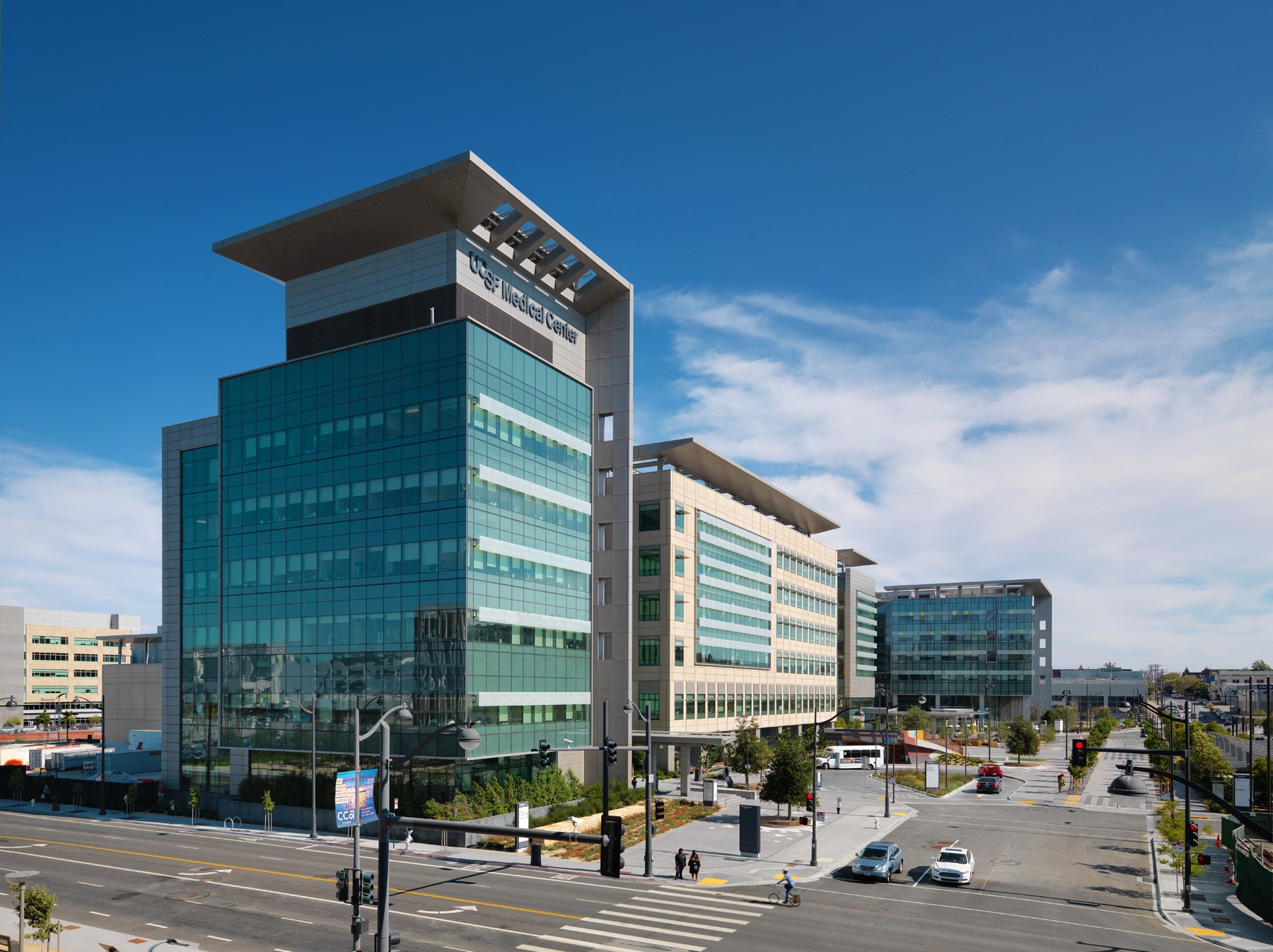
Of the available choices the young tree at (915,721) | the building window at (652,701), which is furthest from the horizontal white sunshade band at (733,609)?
the young tree at (915,721)

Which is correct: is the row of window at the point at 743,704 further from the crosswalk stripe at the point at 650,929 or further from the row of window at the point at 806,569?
the crosswalk stripe at the point at 650,929

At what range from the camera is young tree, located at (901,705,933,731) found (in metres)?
141

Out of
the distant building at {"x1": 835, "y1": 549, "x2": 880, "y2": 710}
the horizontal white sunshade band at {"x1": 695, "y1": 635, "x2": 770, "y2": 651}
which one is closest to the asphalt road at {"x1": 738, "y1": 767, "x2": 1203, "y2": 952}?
the horizontal white sunshade band at {"x1": 695, "y1": 635, "x2": 770, "y2": 651}

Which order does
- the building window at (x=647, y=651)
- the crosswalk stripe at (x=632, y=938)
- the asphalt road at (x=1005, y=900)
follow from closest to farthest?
the crosswalk stripe at (x=632, y=938) < the asphalt road at (x=1005, y=900) < the building window at (x=647, y=651)

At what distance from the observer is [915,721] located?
141 metres

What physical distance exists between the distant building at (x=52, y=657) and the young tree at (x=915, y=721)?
397ft

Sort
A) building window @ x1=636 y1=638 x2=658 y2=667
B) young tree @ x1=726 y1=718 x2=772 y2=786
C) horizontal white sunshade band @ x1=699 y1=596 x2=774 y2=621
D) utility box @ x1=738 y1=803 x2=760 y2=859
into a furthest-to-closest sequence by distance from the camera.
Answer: horizontal white sunshade band @ x1=699 y1=596 x2=774 y2=621 → building window @ x1=636 y1=638 x2=658 y2=667 → young tree @ x1=726 y1=718 x2=772 y2=786 → utility box @ x1=738 y1=803 x2=760 y2=859

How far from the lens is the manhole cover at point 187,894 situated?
39625 mm

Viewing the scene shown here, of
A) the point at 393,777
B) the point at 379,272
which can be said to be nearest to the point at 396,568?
the point at 393,777

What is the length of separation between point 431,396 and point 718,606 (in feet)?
156

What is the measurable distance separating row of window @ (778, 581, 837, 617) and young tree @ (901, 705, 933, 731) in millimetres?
18206

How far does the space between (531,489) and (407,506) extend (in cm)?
→ 858

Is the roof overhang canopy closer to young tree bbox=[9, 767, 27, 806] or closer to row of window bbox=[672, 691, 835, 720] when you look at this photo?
row of window bbox=[672, 691, 835, 720]

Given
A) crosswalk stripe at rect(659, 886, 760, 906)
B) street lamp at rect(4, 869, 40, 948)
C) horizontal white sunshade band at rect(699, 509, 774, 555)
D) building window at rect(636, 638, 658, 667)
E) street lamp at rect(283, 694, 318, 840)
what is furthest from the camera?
horizontal white sunshade band at rect(699, 509, 774, 555)
